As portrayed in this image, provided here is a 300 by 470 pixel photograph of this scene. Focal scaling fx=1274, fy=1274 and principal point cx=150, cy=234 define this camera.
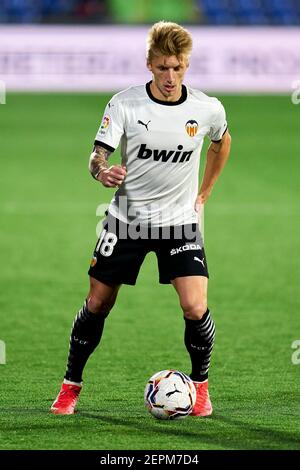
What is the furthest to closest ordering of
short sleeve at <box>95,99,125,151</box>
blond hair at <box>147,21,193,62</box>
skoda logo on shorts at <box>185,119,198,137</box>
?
1. skoda logo on shorts at <box>185,119,198,137</box>
2. short sleeve at <box>95,99,125,151</box>
3. blond hair at <box>147,21,193,62</box>

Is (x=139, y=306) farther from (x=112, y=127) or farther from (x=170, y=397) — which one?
(x=112, y=127)

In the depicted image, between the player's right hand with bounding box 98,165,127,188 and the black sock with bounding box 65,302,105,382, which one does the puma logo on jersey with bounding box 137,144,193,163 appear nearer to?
the player's right hand with bounding box 98,165,127,188

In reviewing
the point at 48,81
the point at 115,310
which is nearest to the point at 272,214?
the point at 115,310

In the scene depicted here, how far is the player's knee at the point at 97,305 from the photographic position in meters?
7.27

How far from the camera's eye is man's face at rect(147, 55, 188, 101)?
6.93 metres

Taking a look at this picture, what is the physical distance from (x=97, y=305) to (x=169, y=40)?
1556mm

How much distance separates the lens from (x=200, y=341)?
7316 millimetres

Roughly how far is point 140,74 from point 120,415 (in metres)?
14.8

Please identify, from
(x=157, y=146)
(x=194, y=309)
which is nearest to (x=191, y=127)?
(x=157, y=146)

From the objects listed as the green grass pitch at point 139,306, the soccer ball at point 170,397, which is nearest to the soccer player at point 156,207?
the soccer ball at point 170,397

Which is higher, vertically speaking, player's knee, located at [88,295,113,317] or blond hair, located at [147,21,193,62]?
blond hair, located at [147,21,193,62]

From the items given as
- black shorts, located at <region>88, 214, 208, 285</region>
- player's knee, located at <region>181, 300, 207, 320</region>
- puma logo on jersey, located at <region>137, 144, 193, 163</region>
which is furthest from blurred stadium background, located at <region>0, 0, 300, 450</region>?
puma logo on jersey, located at <region>137, 144, 193, 163</region>

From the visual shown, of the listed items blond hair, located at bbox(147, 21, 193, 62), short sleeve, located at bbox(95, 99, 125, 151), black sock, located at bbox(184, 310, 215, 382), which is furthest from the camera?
black sock, located at bbox(184, 310, 215, 382)

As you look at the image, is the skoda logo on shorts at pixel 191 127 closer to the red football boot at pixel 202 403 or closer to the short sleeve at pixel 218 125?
the short sleeve at pixel 218 125
